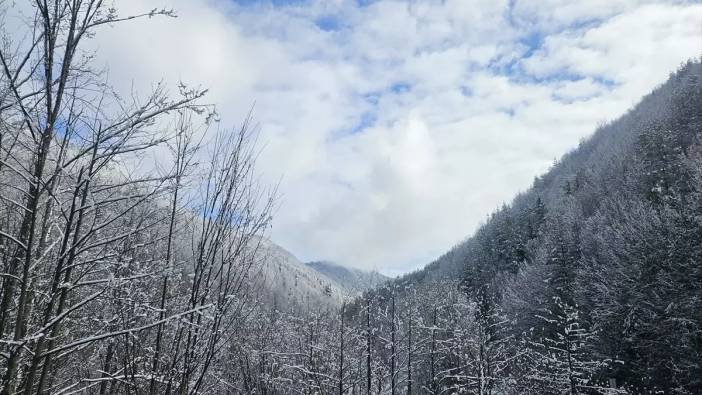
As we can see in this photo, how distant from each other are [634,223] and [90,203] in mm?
34155

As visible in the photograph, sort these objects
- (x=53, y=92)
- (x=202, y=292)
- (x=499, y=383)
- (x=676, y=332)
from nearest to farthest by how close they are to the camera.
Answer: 1. (x=53, y=92)
2. (x=202, y=292)
3. (x=676, y=332)
4. (x=499, y=383)

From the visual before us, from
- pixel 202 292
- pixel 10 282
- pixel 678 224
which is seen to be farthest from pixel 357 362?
pixel 678 224

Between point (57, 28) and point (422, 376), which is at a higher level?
point (57, 28)

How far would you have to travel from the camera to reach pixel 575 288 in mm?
33719

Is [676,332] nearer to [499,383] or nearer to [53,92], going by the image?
[499,383]

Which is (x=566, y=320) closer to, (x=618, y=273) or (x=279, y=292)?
(x=618, y=273)

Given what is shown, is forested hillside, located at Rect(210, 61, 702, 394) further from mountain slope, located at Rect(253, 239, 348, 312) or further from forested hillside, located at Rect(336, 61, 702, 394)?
mountain slope, located at Rect(253, 239, 348, 312)

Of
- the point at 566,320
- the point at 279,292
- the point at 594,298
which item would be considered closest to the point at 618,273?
the point at 594,298

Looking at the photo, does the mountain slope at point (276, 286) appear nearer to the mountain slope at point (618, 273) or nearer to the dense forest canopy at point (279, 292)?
the dense forest canopy at point (279, 292)

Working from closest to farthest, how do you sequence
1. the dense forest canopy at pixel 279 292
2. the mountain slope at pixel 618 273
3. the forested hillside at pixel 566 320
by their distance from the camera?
1. the dense forest canopy at pixel 279 292
2. the forested hillside at pixel 566 320
3. the mountain slope at pixel 618 273

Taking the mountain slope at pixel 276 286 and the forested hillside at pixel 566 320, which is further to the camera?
the forested hillside at pixel 566 320

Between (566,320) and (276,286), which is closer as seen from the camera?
(276,286)

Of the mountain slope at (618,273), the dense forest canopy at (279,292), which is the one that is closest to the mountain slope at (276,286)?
the dense forest canopy at (279,292)

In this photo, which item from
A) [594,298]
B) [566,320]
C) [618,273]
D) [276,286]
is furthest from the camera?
[594,298]
